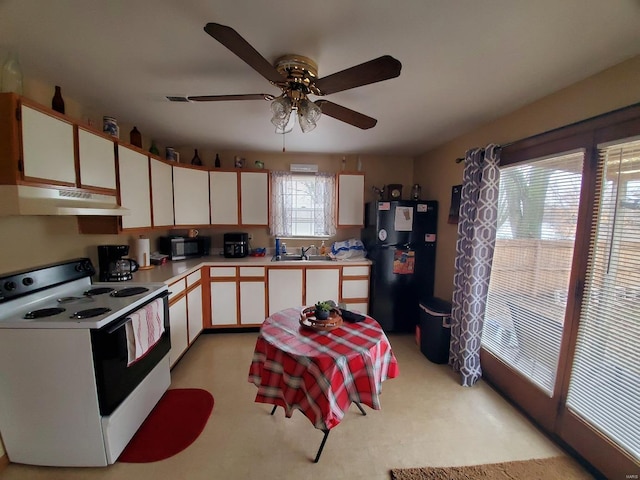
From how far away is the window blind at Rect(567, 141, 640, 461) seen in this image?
1297mm

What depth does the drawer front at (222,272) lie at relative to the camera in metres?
2.96

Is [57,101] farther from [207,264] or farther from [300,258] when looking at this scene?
[300,258]

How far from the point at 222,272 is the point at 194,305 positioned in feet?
1.53

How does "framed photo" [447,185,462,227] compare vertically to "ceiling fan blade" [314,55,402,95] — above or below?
below

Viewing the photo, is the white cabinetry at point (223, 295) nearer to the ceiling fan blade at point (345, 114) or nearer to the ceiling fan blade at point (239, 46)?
the ceiling fan blade at point (345, 114)

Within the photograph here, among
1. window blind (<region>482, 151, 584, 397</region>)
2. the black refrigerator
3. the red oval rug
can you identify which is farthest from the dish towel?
window blind (<region>482, 151, 584, 397</region>)

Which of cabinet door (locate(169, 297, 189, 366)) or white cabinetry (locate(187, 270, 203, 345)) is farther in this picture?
white cabinetry (locate(187, 270, 203, 345))

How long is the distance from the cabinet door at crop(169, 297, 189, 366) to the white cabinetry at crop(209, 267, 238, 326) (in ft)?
1.58

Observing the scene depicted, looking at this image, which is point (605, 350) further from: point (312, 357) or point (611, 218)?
point (312, 357)

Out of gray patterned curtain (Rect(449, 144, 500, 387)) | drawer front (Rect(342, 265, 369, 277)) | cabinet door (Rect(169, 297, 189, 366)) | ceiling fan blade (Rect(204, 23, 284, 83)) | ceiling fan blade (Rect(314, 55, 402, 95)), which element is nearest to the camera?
ceiling fan blade (Rect(204, 23, 284, 83))

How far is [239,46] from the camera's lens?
101 centimetres

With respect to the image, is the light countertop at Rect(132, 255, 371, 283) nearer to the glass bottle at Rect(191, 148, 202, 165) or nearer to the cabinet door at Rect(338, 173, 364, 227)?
the cabinet door at Rect(338, 173, 364, 227)

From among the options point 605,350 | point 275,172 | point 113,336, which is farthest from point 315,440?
point 275,172

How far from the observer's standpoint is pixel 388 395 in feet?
6.82
